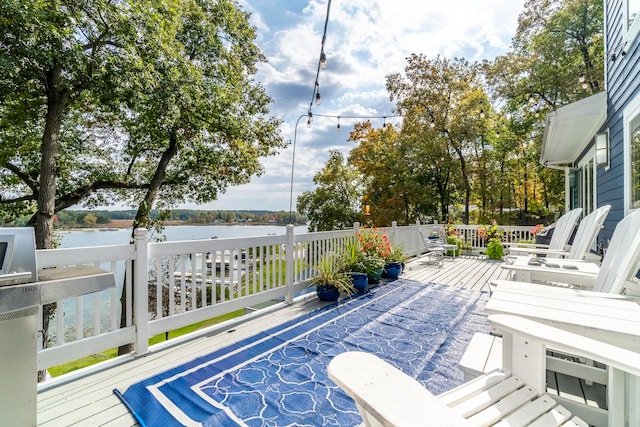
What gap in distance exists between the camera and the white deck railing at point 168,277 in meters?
2.35

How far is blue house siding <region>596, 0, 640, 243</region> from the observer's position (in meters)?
3.38

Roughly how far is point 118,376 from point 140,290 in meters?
0.67

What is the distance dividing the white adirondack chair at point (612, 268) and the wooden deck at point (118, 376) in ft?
8.28

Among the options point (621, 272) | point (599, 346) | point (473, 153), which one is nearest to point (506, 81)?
point (473, 153)

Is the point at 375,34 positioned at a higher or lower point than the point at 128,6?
lower

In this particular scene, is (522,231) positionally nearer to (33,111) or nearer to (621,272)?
(621,272)

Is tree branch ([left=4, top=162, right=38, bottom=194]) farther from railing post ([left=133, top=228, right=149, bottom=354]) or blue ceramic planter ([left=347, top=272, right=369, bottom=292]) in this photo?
blue ceramic planter ([left=347, top=272, right=369, bottom=292])

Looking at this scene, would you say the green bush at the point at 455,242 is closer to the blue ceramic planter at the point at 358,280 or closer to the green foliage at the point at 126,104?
the blue ceramic planter at the point at 358,280

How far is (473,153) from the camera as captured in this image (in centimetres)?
1644

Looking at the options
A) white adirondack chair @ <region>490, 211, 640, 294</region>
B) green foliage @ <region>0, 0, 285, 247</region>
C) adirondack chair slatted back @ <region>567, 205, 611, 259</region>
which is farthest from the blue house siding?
green foliage @ <region>0, 0, 285, 247</region>

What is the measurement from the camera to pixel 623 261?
1.72m

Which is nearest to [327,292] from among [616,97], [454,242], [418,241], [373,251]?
[373,251]

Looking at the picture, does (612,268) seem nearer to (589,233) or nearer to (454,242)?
(589,233)

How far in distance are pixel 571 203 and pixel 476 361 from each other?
885 centimetres
